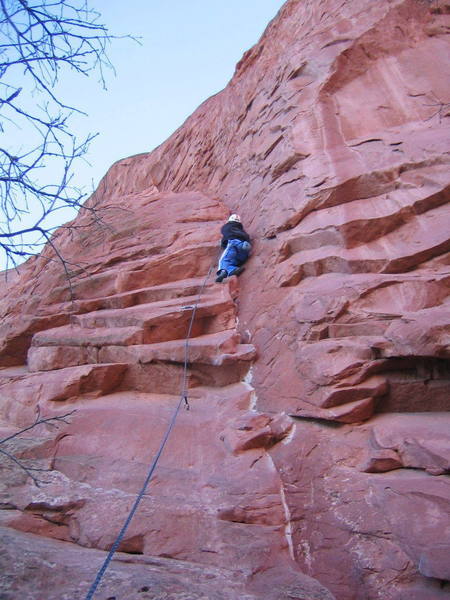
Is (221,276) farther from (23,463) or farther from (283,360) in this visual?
(23,463)

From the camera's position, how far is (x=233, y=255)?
7469 mm

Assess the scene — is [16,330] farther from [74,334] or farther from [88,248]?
[88,248]

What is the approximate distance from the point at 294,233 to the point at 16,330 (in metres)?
5.33

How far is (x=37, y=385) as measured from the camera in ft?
20.8

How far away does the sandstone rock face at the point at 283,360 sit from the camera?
11.5 ft

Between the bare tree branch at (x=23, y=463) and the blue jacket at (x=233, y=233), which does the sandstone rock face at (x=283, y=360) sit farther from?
the blue jacket at (x=233, y=233)

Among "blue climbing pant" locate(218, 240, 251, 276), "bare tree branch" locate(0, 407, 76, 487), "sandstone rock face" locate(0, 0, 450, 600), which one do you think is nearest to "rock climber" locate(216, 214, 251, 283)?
"blue climbing pant" locate(218, 240, 251, 276)

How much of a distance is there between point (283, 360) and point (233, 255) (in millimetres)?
2584

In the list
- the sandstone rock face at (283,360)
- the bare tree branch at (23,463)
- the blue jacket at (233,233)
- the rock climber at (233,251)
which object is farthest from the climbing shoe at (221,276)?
the bare tree branch at (23,463)

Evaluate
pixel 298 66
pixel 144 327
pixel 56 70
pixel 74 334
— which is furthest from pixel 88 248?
pixel 56 70

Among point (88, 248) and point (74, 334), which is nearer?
point (74, 334)

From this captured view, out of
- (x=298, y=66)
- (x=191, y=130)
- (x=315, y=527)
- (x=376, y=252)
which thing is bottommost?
(x=315, y=527)

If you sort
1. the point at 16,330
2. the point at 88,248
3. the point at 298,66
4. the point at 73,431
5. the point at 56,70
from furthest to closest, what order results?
the point at 88,248 < the point at 298,66 < the point at 16,330 < the point at 73,431 < the point at 56,70

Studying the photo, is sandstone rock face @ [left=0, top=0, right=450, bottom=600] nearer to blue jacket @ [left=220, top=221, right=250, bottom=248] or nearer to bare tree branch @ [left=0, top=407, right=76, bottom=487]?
bare tree branch @ [left=0, top=407, right=76, bottom=487]
